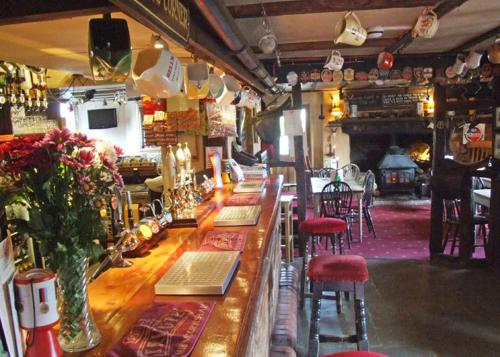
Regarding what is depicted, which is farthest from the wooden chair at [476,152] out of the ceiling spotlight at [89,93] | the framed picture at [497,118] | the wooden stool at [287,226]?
the ceiling spotlight at [89,93]

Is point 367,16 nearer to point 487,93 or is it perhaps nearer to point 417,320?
point 417,320

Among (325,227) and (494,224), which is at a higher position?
(325,227)

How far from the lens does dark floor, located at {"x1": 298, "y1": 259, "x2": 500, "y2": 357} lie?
312cm

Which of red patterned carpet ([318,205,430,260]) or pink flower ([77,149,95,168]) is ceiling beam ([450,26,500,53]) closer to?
red patterned carpet ([318,205,430,260])

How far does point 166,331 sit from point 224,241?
2.77 feet

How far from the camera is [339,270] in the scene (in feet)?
8.52

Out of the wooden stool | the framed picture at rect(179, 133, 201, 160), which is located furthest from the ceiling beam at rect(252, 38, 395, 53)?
the wooden stool

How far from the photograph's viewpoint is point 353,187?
6.28m

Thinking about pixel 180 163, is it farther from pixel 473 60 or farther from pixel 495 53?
pixel 473 60

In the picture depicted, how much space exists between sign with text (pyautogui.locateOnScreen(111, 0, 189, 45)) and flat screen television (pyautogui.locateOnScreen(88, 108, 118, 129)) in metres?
7.62

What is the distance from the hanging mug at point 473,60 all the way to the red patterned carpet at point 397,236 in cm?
238

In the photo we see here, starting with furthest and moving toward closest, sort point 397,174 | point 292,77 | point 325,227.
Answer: point 397,174, point 292,77, point 325,227

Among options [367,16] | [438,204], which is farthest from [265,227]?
[438,204]

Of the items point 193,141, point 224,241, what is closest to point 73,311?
point 224,241
